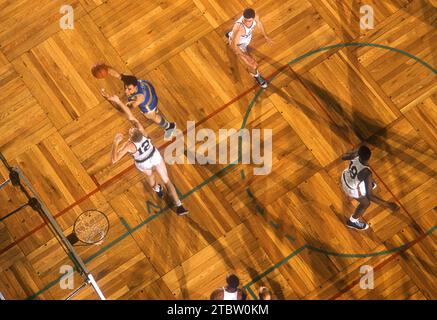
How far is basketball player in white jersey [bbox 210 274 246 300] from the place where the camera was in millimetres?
8430

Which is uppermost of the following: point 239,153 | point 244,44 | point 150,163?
point 244,44

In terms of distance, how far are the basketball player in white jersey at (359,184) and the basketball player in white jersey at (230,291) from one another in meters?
2.25

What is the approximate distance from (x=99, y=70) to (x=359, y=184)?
5.03m

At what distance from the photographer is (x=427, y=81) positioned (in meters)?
9.98

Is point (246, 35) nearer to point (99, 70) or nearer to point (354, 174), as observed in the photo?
point (99, 70)

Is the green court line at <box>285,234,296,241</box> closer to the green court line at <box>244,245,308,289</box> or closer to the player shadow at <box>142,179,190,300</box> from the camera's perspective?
the green court line at <box>244,245,308,289</box>

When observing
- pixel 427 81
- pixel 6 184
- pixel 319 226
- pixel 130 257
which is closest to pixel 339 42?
pixel 427 81

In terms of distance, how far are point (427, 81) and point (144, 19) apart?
17.8 ft

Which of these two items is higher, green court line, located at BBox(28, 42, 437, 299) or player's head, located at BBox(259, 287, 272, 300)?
green court line, located at BBox(28, 42, 437, 299)

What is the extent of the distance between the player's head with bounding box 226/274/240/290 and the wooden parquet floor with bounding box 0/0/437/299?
0.78 meters

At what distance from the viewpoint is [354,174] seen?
861 cm

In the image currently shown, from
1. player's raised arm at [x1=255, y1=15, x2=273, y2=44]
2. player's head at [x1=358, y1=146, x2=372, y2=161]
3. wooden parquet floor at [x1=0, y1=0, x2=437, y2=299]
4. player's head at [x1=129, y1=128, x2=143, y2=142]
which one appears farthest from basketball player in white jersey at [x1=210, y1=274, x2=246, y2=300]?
player's raised arm at [x1=255, y1=15, x2=273, y2=44]

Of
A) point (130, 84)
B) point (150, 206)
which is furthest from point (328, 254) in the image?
point (130, 84)

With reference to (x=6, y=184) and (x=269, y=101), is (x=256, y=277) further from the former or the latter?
(x=6, y=184)
